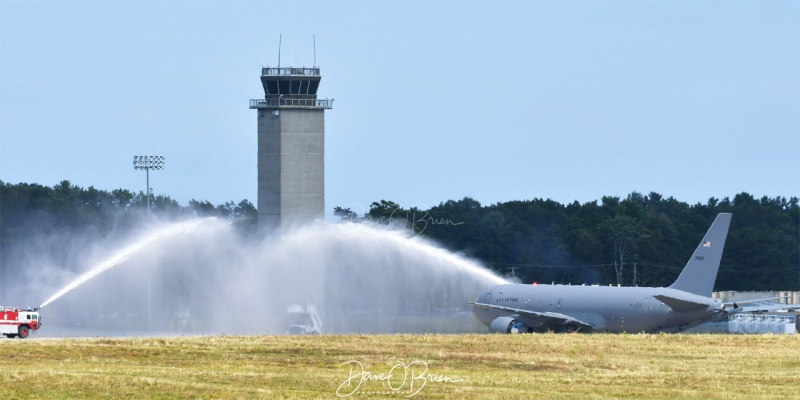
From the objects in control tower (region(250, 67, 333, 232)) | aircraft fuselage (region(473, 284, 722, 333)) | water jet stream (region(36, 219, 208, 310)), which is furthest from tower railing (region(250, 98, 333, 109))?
aircraft fuselage (region(473, 284, 722, 333))

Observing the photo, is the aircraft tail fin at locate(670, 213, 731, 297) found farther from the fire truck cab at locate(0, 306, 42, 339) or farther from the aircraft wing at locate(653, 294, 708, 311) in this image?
the fire truck cab at locate(0, 306, 42, 339)

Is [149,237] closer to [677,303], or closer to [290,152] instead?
[290,152]

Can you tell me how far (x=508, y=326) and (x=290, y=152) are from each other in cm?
7083

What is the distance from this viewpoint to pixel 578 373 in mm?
69188

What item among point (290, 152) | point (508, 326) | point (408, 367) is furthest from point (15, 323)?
point (290, 152)

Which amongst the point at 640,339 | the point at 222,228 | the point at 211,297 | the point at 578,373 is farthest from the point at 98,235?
the point at 578,373

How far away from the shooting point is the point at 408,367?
229 ft

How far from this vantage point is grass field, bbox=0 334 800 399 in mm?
60531

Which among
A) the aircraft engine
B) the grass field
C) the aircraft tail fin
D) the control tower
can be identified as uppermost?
the control tower

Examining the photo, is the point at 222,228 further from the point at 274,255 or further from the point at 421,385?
Result: the point at 421,385

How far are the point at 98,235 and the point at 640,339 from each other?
109725 mm

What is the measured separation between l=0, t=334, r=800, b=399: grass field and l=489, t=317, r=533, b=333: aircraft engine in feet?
55.8

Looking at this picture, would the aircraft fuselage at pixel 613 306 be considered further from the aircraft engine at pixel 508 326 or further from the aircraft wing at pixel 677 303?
the aircraft engine at pixel 508 326

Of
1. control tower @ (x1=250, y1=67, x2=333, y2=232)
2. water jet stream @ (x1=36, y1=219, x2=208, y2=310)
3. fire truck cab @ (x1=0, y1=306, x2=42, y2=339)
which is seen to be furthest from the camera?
control tower @ (x1=250, y1=67, x2=333, y2=232)
